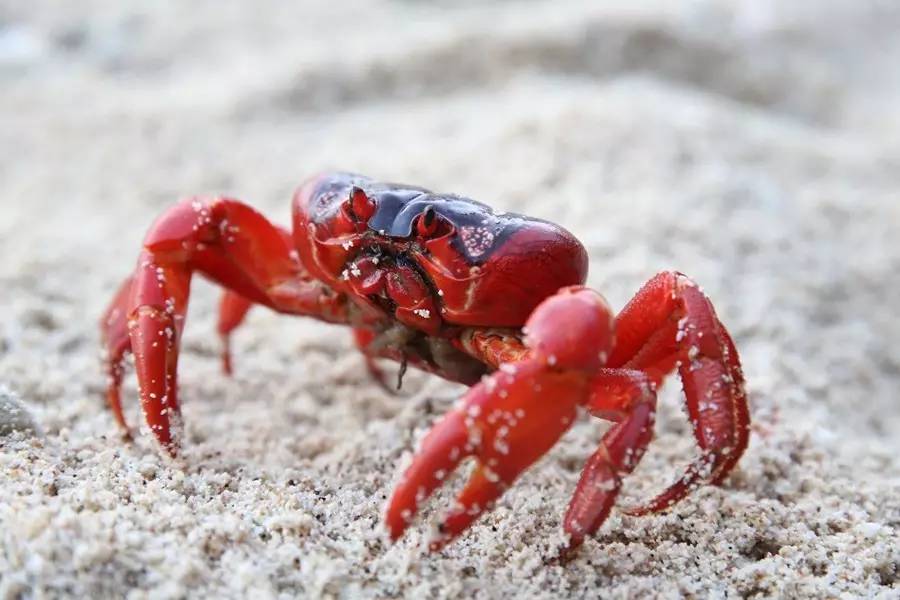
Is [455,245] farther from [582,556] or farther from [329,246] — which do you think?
[582,556]

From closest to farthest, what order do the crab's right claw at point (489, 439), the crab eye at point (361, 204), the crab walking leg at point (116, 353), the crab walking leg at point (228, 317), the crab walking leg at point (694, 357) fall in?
the crab's right claw at point (489, 439), the crab walking leg at point (694, 357), the crab eye at point (361, 204), the crab walking leg at point (116, 353), the crab walking leg at point (228, 317)

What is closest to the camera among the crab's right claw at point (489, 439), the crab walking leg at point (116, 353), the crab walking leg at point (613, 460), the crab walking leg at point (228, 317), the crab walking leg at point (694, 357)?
the crab's right claw at point (489, 439)

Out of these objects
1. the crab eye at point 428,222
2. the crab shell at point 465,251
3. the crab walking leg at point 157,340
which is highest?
the crab eye at point 428,222

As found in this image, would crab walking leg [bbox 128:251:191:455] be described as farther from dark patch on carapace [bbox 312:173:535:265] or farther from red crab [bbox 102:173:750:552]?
dark patch on carapace [bbox 312:173:535:265]

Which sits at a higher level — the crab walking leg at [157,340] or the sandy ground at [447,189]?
the crab walking leg at [157,340]

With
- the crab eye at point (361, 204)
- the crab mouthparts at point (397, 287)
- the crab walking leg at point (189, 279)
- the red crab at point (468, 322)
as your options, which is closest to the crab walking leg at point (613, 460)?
the red crab at point (468, 322)

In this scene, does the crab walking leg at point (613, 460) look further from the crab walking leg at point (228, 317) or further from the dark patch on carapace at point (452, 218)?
the crab walking leg at point (228, 317)

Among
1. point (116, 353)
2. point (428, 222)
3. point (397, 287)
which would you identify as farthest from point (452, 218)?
point (116, 353)
